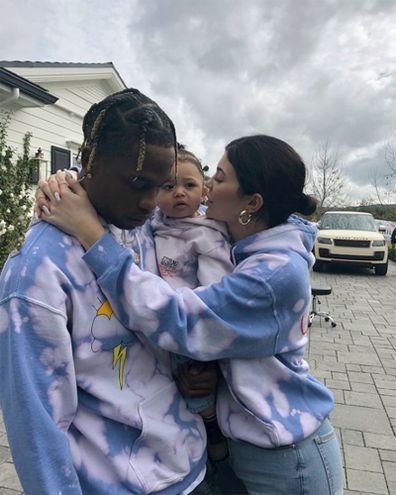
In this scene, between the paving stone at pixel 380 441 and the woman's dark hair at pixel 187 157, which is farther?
the paving stone at pixel 380 441

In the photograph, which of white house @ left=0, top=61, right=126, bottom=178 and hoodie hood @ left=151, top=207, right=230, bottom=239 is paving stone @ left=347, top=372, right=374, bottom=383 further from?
white house @ left=0, top=61, right=126, bottom=178

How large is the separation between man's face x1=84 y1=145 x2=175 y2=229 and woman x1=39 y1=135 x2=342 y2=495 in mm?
50

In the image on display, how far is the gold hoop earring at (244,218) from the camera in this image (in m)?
1.50

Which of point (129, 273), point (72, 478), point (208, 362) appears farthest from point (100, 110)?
point (72, 478)

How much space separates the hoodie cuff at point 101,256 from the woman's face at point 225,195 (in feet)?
1.59

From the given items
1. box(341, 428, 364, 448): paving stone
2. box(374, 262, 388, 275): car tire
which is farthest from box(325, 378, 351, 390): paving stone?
box(374, 262, 388, 275): car tire

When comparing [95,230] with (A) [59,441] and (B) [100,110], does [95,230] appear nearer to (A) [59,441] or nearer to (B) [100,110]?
(B) [100,110]

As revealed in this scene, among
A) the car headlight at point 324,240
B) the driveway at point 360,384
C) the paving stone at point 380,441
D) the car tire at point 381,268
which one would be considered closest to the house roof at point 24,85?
the driveway at point 360,384

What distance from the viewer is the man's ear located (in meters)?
1.46

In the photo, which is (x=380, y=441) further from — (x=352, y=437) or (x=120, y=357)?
(x=120, y=357)

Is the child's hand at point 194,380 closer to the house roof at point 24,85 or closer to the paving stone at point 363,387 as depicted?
the paving stone at point 363,387

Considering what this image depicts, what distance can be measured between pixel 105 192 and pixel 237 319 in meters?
0.49

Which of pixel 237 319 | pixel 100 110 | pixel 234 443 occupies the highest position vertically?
pixel 100 110

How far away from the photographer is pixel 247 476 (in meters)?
1.42
